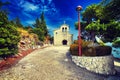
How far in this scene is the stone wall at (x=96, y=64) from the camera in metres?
12.5

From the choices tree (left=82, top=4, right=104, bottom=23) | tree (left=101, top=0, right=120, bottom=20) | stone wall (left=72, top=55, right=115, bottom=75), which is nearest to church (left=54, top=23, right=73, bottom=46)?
tree (left=82, top=4, right=104, bottom=23)

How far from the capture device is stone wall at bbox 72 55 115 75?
12539 millimetres

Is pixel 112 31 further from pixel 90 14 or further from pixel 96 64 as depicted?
pixel 96 64

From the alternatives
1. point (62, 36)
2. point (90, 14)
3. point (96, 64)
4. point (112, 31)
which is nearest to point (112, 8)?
point (96, 64)

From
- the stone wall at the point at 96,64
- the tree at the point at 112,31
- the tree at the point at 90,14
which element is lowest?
the stone wall at the point at 96,64

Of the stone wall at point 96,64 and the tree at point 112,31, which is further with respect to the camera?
the tree at point 112,31

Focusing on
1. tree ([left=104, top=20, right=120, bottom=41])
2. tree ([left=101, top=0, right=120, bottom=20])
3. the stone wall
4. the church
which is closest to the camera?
tree ([left=101, top=0, right=120, bottom=20])

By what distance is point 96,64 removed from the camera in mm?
12648

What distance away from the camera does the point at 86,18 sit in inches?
1032

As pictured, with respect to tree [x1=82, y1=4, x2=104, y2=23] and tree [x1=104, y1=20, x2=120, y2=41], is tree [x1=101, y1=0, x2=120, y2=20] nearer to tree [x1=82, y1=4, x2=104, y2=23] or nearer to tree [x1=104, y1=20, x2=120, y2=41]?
tree [x1=104, y1=20, x2=120, y2=41]

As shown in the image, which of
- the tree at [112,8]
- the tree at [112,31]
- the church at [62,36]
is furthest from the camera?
the church at [62,36]

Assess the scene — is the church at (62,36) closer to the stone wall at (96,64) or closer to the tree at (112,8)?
the stone wall at (96,64)

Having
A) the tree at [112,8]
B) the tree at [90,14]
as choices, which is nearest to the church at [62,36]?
the tree at [90,14]

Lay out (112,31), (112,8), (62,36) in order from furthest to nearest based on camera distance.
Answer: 1. (62,36)
2. (112,31)
3. (112,8)
